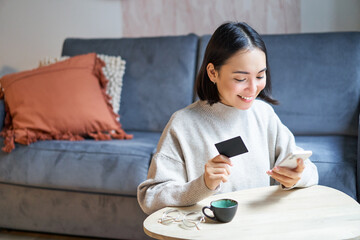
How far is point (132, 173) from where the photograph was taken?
1.73 m

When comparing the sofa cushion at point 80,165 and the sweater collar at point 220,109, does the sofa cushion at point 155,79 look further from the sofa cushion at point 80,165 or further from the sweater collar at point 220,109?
the sweater collar at point 220,109

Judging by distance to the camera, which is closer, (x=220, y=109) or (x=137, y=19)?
(x=220, y=109)

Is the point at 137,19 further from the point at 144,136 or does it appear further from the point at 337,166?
the point at 337,166

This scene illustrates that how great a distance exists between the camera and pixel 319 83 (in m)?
2.11

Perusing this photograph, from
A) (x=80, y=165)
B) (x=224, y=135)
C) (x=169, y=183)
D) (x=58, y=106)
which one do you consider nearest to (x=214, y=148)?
(x=224, y=135)

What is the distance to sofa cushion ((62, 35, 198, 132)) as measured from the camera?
2305 mm

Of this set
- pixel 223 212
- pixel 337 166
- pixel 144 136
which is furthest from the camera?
pixel 144 136

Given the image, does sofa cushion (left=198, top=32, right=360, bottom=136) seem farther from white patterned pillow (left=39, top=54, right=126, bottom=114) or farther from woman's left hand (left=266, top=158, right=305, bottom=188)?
woman's left hand (left=266, top=158, right=305, bottom=188)

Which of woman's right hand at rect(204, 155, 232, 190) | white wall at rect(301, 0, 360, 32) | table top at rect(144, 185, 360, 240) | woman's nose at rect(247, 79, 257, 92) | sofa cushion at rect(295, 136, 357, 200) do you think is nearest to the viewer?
table top at rect(144, 185, 360, 240)

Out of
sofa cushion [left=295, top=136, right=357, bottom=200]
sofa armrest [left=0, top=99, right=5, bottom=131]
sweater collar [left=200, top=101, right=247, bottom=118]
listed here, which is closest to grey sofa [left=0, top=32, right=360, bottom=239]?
sofa cushion [left=295, top=136, right=357, bottom=200]

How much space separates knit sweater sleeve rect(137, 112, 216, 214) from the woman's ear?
0.17m

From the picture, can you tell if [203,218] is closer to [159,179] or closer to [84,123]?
[159,179]

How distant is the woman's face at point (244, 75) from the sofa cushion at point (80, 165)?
71 centimetres

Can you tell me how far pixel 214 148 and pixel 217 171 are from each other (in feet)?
0.83
